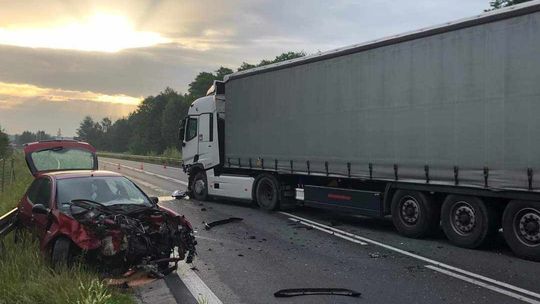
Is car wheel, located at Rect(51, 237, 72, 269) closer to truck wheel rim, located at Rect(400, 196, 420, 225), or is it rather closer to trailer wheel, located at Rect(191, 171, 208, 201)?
truck wheel rim, located at Rect(400, 196, 420, 225)

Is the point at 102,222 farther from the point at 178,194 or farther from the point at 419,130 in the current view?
the point at 178,194

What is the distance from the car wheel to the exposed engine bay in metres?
0.31

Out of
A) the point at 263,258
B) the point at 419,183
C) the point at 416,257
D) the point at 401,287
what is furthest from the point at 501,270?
the point at 263,258

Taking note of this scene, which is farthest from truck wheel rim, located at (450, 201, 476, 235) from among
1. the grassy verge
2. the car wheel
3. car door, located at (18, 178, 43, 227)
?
car door, located at (18, 178, 43, 227)

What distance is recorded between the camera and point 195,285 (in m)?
6.25

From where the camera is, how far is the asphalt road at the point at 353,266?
19.1ft

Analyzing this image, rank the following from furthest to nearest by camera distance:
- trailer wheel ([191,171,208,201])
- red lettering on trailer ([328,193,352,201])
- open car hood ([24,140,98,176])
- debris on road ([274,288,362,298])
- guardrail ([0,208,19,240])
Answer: trailer wheel ([191,171,208,201]) → red lettering on trailer ([328,193,352,201]) → open car hood ([24,140,98,176]) → guardrail ([0,208,19,240]) → debris on road ([274,288,362,298])

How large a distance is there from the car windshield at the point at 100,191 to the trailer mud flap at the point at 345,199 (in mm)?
4655

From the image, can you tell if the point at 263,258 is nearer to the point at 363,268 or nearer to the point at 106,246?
the point at 363,268

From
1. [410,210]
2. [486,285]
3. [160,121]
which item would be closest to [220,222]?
[410,210]

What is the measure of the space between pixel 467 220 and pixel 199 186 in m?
9.44

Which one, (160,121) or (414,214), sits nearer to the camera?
(414,214)

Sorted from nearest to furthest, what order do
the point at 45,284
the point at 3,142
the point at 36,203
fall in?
the point at 45,284 → the point at 36,203 → the point at 3,142

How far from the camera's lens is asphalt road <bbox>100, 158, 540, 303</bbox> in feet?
19.1
